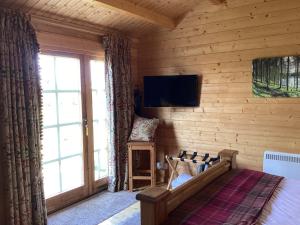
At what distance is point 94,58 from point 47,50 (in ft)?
2.38

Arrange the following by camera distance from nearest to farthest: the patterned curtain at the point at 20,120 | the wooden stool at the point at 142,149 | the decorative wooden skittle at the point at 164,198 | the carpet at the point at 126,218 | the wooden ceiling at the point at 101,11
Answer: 1. the decorative wooden skittle at the point at 164,198
2. the patterned curtain at the point at 20,120
3. the wooden ceiling at the point at 101,11
4. the carpet at the point at 126,218
5. the wooden stool at the point at 142,149

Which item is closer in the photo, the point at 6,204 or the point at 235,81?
the point at 6,204

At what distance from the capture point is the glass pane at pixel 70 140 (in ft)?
11.0

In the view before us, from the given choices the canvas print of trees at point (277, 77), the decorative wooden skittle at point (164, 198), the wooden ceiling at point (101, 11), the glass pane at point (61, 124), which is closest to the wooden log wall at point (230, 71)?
the canvas print of trees at point (277, 77)

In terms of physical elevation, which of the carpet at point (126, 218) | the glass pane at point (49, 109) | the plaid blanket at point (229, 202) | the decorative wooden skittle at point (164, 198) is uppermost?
the glass pane at point (49, 109)

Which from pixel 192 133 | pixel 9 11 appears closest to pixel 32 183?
pixel 9 11

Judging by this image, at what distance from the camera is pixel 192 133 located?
3.97 metres

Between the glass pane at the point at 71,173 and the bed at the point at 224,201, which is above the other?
the bed at the point at 224,201

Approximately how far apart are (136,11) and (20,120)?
1.78m

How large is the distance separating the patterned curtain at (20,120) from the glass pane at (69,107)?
464 mm

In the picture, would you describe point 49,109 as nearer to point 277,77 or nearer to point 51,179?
point 51,179

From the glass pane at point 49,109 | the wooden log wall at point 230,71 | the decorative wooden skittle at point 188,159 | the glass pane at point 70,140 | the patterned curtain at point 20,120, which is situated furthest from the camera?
the decorative wooden skittle at point 188,159

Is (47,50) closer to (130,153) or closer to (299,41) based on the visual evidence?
(130,153)

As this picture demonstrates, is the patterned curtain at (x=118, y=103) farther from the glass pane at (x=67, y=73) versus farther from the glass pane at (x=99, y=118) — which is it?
the glass pane at (x=67, y=73)
